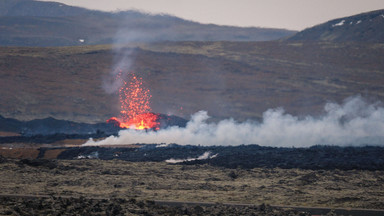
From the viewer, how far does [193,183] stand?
29.3 meters

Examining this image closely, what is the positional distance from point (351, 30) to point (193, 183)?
14620 cm

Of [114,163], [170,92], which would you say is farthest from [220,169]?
[170,92]

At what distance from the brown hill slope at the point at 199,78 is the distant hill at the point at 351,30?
27743 millimetres

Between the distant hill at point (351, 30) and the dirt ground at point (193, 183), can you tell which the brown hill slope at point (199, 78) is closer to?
the distant hill at point (351, 30)

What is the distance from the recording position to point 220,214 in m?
19.3

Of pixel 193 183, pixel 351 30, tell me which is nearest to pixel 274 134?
pixel 193 183

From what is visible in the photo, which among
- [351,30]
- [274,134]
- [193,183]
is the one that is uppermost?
[351,30]

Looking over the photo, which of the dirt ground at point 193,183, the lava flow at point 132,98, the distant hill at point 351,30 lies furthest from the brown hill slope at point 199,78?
the dirt ground at point 193,183

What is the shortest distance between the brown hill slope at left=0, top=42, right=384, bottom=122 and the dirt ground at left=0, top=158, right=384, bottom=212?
53.3 metres

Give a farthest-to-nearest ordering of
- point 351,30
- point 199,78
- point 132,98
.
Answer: point 351,30 < point 199,78 < point 132,98

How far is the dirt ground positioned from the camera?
24125mm

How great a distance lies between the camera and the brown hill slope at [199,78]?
3674 inches

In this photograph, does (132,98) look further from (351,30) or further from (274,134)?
(351,30)

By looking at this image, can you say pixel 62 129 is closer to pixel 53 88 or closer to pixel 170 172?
pixel 53 88
